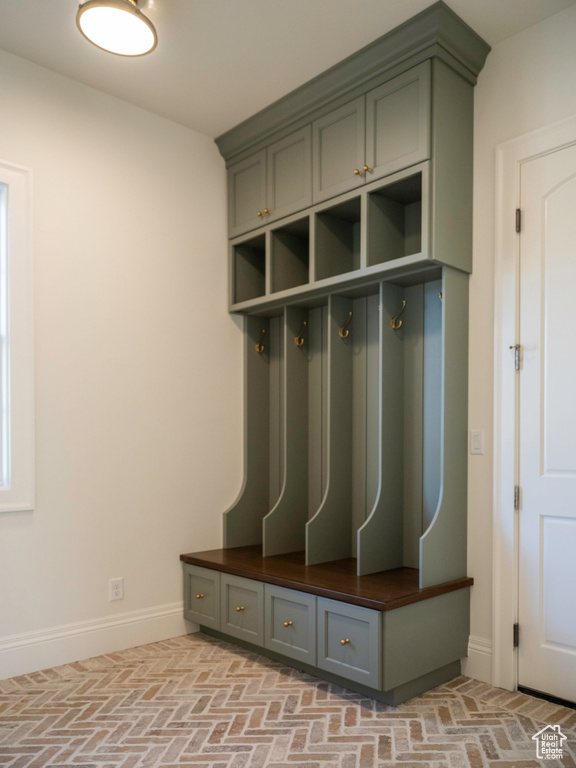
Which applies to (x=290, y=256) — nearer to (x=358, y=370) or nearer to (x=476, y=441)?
(x=358, y=370)

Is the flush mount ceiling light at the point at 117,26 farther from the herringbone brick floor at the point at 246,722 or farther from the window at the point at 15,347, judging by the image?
the herringbone brick floor at the point at 246,722

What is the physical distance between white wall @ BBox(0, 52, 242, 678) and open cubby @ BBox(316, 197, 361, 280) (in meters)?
0.82

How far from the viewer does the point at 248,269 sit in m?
4.15

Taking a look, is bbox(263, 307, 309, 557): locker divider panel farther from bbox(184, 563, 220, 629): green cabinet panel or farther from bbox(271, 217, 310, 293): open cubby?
bbox(184, 563, 220, 629): green cabinet panel

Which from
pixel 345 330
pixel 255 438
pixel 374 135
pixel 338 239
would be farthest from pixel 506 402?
pixel 255 438

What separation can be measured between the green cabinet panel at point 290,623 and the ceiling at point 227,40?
2715 millimetres

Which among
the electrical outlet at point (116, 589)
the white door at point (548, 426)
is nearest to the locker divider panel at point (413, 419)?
the white door at point (548, 426)

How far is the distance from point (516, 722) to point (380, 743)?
2.00 feet

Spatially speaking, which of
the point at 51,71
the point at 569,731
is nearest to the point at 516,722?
the point at 569,731

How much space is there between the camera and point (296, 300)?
12.2ft

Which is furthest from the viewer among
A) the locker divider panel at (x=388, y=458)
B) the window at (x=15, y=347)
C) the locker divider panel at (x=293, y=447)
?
the locker divider panel at (x=293, y=447)

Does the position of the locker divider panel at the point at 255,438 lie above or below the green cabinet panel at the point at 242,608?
above

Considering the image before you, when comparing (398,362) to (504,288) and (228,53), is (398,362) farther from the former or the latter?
(228,53)

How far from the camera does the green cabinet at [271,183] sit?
11.7ft
